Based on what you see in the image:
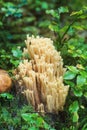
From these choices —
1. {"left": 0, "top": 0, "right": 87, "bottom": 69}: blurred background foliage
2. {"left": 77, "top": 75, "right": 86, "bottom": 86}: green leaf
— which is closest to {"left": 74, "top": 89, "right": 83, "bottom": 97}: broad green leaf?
{"left": 77, "top": 75, "right": 86, "bottom": 86}: green leaf

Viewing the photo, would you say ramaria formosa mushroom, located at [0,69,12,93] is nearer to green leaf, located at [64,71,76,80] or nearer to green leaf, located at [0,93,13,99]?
green leaf, located at [0,93,13,99]

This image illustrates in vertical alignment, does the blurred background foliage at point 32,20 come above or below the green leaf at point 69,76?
below

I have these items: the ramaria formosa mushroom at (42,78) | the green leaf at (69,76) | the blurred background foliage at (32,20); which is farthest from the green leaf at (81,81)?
the blurred background foliage at (32,20)

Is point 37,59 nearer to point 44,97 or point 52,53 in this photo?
point 52,53

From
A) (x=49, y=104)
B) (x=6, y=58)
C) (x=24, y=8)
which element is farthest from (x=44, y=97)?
(x=24, y=8)

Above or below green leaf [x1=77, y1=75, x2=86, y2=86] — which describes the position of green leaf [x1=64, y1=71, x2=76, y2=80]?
above

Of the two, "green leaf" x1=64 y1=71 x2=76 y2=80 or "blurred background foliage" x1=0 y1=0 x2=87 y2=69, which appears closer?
"green leaf" x1=64 y1=71 x2=76 y2=80

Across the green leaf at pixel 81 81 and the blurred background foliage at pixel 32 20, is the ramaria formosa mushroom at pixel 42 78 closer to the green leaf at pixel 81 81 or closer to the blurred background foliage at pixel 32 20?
the green leaf at pixel 81 81

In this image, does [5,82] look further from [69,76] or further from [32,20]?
[32,20]
